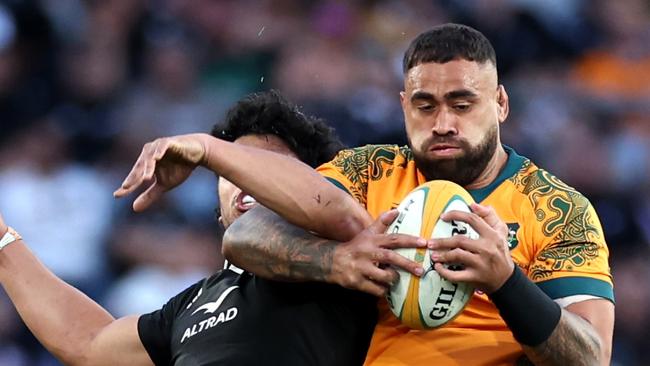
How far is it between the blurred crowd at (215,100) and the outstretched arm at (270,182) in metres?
2.81

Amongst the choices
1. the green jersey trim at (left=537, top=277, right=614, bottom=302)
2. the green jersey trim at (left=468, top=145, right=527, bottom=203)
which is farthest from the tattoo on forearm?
the green jersey trim at (left=468, top=145, right=527, bottom=203)

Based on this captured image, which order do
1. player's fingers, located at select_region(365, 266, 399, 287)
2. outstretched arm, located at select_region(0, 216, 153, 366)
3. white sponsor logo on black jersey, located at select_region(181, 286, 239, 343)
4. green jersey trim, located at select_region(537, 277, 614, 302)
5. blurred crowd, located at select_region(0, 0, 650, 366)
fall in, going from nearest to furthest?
player's fingers, located at select_region(365, 266, 399, 287), green jersey trim, located at select_region(537, 277, 614, 302), white sponsor logo on black jersey, located at select_region(181, 286, 239, 343), outstretched arm, located at select_region(0, 216, 153, 366), blurred crowd, located at select_region(0, 0, 650, 366)

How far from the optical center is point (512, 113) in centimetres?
762

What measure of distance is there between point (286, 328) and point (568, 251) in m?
0.92

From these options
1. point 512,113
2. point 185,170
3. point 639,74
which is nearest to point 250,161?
point 185,170

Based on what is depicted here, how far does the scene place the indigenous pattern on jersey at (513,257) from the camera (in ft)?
13.1

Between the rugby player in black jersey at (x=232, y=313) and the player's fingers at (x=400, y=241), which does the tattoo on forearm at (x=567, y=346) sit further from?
the rugby player in black jersey at (x=232, y=313)

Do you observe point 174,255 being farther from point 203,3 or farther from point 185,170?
point 185,170

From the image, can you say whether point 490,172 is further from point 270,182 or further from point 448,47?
point 270,182

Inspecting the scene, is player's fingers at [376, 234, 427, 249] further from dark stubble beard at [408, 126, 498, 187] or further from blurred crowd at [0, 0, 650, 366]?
blurred crowd at [0, 0, 650, 366]

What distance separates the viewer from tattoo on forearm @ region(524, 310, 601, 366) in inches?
147

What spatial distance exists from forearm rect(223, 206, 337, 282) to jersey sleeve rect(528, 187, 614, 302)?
2.10ft

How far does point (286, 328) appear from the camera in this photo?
4266 mm

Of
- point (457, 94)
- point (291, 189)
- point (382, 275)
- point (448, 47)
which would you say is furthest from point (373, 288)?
point (448, 47)
